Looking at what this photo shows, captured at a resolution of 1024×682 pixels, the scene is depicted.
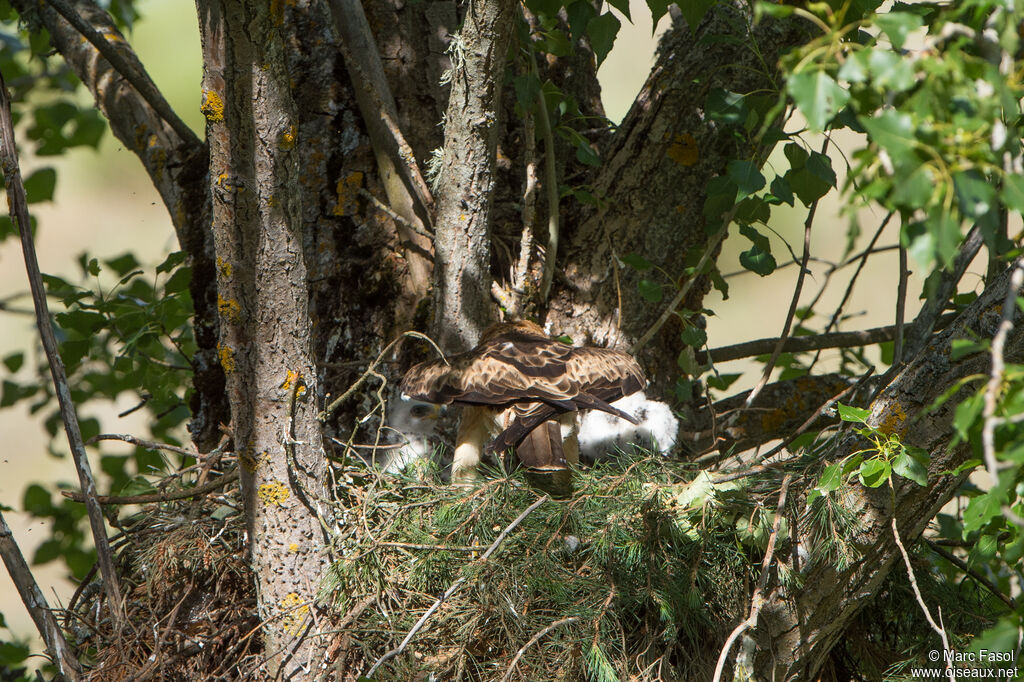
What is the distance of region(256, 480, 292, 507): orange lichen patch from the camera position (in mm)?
2232

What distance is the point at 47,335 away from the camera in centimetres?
220

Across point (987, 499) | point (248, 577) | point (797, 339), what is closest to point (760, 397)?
point (797, 339)

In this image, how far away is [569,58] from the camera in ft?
11.4

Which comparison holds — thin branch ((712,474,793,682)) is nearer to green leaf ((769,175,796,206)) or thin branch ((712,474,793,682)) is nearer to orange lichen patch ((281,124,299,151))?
green leaf ((769,175,796,206))

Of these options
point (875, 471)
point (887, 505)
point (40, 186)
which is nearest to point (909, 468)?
point (875, 471)

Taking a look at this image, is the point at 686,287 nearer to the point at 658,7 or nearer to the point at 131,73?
the point at 658,7

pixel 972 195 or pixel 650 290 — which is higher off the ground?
pixel 972 195

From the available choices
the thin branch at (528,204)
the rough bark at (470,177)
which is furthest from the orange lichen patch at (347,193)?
the thin branch at (528,204)

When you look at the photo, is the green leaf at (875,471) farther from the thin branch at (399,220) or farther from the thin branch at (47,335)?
the thin branch at (47,335)

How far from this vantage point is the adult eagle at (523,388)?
2529mm

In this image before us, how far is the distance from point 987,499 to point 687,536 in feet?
2.90

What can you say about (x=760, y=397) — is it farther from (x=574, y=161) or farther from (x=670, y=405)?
(x=574, y=161)

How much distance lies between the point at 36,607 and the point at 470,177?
5.50ft

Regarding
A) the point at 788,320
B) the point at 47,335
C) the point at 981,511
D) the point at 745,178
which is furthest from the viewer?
the point at 788,320
